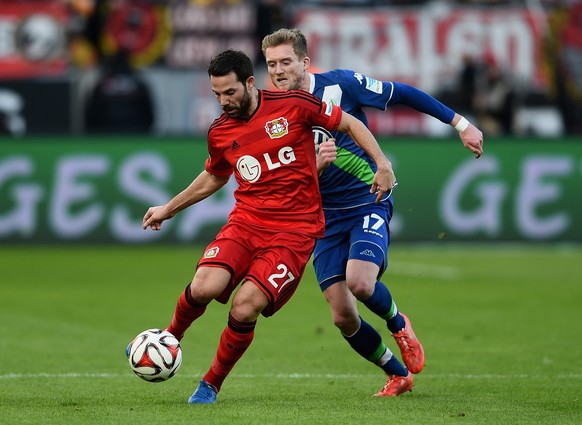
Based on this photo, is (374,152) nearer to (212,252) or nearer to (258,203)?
(258,203)

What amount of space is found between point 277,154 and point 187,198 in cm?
75

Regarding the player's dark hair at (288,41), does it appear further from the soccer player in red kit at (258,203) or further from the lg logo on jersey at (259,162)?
the lg logo on jersey at (259,162)

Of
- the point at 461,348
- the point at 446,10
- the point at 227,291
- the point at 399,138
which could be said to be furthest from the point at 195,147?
the point at 227,291

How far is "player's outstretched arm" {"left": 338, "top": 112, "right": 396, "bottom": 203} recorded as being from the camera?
7512 millimetres

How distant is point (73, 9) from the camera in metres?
23.0

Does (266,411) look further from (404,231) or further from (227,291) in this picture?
(404,231)

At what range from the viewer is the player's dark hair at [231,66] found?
742 centimetres

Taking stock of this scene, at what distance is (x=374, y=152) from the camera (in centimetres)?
763

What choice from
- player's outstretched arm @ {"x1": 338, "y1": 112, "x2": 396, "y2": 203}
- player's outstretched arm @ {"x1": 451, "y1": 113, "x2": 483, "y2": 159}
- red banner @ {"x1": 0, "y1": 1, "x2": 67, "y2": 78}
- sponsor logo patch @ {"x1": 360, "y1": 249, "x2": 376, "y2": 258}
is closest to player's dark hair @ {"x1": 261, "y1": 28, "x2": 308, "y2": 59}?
player's outstretched arm @ {"x1": 338, "y1": 112, "x2": 396, "y2": 203}

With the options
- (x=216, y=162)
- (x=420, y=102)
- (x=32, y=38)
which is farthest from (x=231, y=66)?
(x=32, y=38)

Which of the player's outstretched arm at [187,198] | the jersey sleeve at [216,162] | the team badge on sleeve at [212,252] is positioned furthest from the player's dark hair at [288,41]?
the team badge on sleeve at [212,252]

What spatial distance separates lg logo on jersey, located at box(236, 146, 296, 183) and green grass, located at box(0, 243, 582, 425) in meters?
1.39

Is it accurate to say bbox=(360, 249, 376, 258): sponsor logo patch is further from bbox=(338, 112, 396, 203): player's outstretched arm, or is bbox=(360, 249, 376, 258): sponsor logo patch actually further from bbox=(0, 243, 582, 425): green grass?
bbox=(0, 243, 582, 425): green grass

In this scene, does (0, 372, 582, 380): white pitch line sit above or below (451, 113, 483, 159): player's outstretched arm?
below
